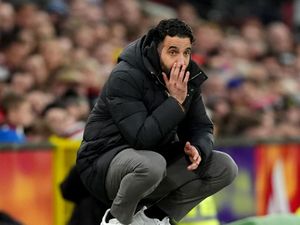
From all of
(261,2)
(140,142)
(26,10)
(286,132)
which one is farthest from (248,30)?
(140,142)

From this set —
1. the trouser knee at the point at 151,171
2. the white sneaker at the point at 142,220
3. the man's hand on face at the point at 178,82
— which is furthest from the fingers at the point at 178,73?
the white sneaker at the point at 142,220

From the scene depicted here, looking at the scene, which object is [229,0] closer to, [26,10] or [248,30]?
[248,30]

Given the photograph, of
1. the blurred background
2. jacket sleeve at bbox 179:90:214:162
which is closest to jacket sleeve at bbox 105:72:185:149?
jacket sleeve at bbox 179:90:214:162

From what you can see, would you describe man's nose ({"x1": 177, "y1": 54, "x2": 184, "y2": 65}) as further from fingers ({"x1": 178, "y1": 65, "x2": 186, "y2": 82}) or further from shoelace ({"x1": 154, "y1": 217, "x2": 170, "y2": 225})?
shoelace ({"x1": 154, "y1": 217, "x2": 170, "y2": 225})

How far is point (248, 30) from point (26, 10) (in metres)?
4.81

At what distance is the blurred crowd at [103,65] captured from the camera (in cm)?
931

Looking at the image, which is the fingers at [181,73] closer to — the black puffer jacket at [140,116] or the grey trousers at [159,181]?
the black puffer jacket at [140,116]

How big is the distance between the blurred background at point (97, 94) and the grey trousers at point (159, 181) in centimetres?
75

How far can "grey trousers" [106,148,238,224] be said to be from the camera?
5621mm

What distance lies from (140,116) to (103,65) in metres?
5.73

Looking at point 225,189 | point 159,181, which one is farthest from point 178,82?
point 225,189

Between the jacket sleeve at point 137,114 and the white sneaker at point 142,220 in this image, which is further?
the white sneaker at point 142,220

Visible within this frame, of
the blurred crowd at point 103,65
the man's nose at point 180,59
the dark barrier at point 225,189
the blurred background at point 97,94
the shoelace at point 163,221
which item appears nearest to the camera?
the man's nose at point 180,59

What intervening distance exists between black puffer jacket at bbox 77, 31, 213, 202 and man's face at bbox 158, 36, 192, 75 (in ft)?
0.17
